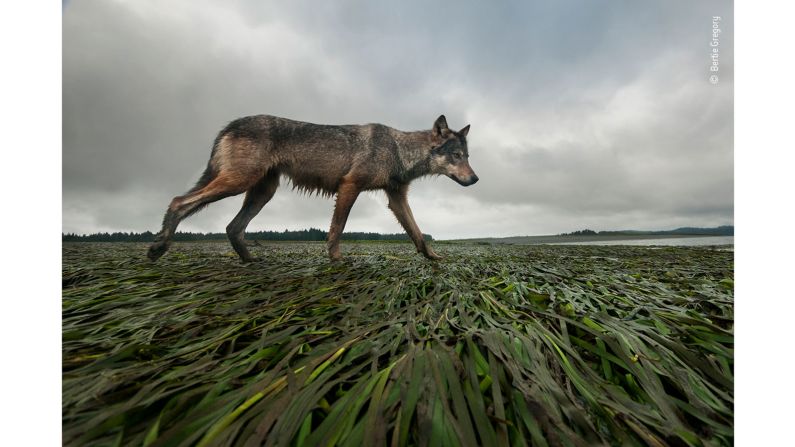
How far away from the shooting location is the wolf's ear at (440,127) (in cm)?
393

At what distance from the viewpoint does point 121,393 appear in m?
0.59

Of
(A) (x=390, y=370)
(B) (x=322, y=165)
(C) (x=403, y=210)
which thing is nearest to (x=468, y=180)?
(C) (x=403, y=210)

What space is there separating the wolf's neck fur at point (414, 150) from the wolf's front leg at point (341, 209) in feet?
3.01

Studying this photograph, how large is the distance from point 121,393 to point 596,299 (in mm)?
1794

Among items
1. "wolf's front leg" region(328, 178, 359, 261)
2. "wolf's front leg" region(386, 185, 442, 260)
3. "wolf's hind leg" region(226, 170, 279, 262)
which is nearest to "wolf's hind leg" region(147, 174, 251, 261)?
"wolf's hind leg" region(226, 170, 279, 262)

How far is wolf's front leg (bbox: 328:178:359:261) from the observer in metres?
3.33

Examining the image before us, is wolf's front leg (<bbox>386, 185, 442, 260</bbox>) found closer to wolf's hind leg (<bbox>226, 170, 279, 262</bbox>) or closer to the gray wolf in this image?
the gray wolf

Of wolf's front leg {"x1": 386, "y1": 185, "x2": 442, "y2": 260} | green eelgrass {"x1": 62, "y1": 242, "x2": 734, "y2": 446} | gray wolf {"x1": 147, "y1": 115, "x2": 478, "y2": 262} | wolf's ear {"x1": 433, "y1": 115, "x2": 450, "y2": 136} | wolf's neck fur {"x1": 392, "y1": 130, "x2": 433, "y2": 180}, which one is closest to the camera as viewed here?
green eelgrass {"x1": 62, "y1": 242, "x2": 734, "y2": 446}

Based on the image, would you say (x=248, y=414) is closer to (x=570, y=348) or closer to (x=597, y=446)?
(x=597, y=446)

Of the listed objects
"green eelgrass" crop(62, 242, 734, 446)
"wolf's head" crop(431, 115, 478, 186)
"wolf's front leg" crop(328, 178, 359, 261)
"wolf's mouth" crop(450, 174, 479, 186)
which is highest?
"wolf's head" crop(431, 115, 478, 186)

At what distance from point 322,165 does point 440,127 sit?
1.78 m

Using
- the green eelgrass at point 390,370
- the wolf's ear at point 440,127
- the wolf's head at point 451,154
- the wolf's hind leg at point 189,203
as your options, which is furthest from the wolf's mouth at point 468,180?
the green eelgrass at point 390,370

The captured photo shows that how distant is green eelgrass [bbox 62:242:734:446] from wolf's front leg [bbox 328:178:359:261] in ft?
6.19
